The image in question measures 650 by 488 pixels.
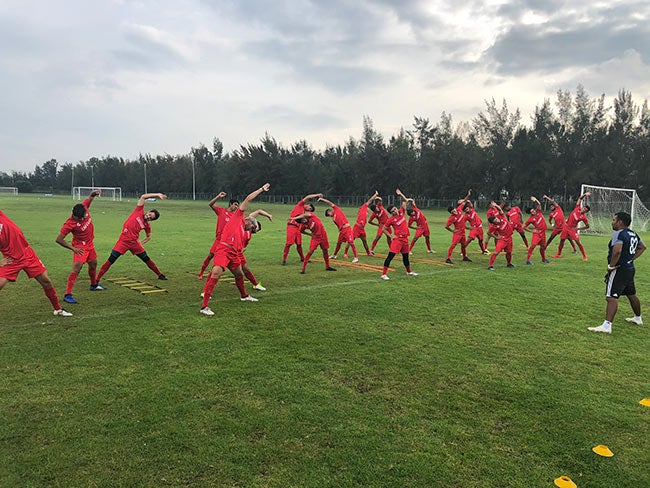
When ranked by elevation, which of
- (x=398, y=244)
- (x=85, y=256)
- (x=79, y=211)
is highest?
(x=79, y=211)

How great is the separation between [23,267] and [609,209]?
119 feet

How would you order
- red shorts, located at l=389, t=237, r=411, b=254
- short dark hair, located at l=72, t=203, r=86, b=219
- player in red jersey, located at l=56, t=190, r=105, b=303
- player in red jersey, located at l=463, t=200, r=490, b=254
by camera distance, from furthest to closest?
player in red jersey, located at l=463, t=200, r=490, b=254 < red shorts, located at l=389, t=237, r=411, b=254 < player in red jersey, located at l=56, t=190, r=105, b=303 < short dark hair, located at l=72, t=203, r=86, b=219

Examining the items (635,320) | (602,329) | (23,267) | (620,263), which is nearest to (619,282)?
(620,263)

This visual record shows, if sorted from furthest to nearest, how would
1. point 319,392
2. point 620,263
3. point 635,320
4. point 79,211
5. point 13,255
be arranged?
point 79,211
point 635,320
point 620,263
point 13,255
point 319,392

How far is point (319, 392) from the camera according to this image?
508cm

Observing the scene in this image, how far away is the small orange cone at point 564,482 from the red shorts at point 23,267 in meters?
7.09

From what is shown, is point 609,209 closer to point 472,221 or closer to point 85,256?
point 472,221

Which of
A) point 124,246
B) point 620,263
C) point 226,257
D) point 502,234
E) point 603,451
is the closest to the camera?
point 603,451

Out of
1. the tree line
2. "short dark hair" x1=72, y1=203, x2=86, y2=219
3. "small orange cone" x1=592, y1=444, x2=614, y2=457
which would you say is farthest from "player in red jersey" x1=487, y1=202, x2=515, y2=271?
the tree line

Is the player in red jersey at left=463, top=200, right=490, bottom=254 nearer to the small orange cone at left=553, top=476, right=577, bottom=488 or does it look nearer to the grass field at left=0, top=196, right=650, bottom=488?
the grass field at left=0, top=196, right=650, bottom=488

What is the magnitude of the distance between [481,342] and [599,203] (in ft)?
101

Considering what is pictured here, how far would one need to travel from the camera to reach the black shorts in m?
7.43

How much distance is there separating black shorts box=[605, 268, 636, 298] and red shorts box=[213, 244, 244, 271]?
20.5ft

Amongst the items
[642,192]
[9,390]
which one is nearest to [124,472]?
[9,390]
